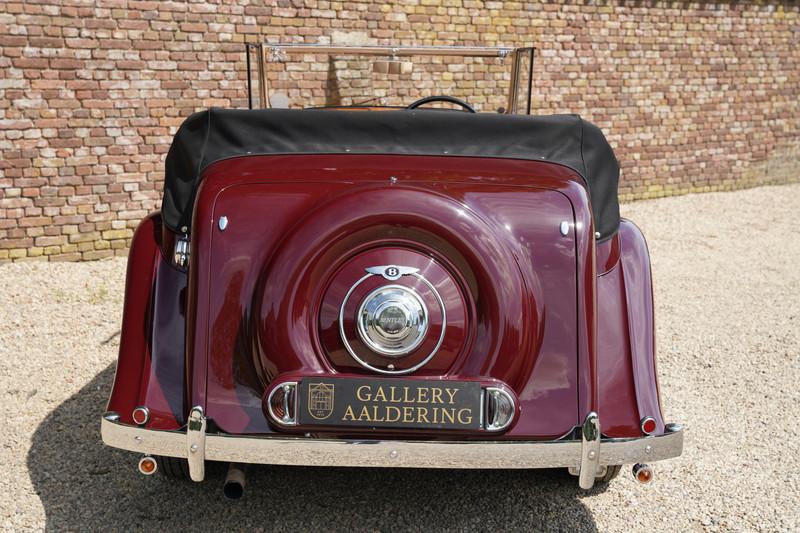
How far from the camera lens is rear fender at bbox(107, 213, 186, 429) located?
2650 mm

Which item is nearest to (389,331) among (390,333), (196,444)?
(390,333)

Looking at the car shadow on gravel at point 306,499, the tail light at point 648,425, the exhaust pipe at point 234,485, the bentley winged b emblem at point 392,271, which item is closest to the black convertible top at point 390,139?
the bentley winged b emblem at point 392,271

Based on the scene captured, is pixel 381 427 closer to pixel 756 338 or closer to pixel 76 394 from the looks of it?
pixel 76 394

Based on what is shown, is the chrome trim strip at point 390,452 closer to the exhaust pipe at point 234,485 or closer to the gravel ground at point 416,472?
the exhaust pipe at point 234,485

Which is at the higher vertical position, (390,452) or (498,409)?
(498,409)

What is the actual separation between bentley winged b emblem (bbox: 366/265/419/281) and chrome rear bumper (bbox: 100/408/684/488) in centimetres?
51

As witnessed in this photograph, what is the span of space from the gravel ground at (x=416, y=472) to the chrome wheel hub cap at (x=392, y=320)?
870mm

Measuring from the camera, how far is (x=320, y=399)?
2.44 m

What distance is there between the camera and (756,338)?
5.38 meters

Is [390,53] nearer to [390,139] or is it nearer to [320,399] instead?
[390,139]

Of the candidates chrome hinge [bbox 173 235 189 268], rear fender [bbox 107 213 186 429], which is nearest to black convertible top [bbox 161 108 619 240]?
chrome hinge [bbox 173 235 189 268]

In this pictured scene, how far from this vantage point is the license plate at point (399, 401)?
2.44 meters

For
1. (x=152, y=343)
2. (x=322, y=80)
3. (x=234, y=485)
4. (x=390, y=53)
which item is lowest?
(x=234, y=485)

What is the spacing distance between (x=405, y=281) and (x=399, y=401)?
0.37 m
